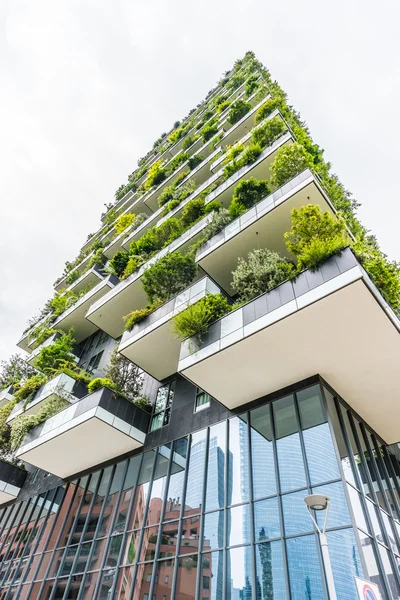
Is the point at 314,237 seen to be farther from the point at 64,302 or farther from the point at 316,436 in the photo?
the point at 64,302

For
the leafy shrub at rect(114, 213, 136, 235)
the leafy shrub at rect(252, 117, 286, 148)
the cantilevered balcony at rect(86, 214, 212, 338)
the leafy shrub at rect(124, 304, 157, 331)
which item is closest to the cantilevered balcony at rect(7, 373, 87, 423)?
the cantilevered balcony at rect(86, 214, 212, 338)

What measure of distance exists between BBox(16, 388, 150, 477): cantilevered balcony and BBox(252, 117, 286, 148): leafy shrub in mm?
14340

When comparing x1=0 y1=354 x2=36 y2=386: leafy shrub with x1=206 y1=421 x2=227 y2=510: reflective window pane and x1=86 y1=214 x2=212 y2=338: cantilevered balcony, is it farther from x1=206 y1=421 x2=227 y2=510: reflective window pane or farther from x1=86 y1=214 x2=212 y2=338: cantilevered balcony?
x1=206 y1=421 x2=227 y2=510: reflective window pane

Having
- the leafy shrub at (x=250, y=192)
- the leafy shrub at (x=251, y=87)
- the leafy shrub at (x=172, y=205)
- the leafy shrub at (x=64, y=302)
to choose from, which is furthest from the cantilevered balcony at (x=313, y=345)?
the leafy shrub at (x=251, y=87)

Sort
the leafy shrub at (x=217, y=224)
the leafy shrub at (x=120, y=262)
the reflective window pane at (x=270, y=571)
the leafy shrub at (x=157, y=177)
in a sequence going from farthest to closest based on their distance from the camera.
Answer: the leafy shrub at (x=157, y=177) → the leafy shrub at (x=120, y=262) → the leafy shrub at (x=217, y=224) → the reflective window pane at (x=270, y=571)

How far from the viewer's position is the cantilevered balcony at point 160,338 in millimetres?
12672

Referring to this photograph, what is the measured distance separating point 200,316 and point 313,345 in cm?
346

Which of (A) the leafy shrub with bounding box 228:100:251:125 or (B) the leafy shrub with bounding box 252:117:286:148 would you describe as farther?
(A) the leafy shrub with bounding box 228:100:251:125

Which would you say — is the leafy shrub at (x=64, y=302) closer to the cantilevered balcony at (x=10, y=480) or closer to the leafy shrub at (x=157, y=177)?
the cantilevered balcony at (x=10, y=480)

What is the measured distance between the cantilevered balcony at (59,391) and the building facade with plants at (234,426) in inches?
4.1

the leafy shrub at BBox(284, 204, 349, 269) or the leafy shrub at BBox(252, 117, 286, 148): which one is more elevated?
the leafy shrub at BBox(252, 117, 286, 148)

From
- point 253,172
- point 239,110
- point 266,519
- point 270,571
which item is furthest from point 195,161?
point 270,571

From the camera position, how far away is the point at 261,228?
536 inches

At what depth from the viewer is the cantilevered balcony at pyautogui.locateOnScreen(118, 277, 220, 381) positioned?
1267cm
